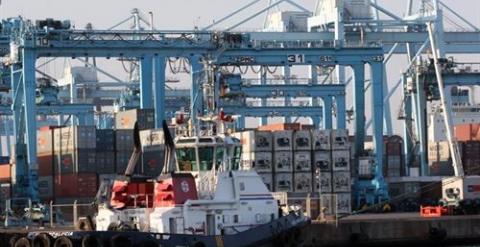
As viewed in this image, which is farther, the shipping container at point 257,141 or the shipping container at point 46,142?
the shipping container at point 46,142

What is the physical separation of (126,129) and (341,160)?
1285 cm

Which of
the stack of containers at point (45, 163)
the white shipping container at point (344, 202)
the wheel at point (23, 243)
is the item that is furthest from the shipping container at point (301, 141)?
the wheel at point (23, 243)

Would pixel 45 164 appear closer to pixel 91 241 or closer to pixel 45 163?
pixel 45 163

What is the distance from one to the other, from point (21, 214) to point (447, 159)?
118 feet

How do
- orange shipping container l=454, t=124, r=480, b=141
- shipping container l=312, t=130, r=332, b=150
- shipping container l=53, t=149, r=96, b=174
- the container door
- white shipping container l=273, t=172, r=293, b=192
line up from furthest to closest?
orange shipping container l=454, t=124, r=480, b=141 < shipping container l=53, t=149, r=96, b=174 < shipping container l=312, t=130, r=332, b=150 < white shipping container l=273, t=172, r=293, b=192 < the container door

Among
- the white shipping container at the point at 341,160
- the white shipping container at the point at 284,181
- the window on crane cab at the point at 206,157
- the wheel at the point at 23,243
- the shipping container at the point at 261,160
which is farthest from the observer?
the white shipping container at the point at 341,160

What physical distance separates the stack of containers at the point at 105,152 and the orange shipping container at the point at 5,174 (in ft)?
22.4

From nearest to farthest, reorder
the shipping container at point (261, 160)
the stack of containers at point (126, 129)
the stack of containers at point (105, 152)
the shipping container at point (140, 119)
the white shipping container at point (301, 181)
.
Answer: the shipping container at point (261, 160) < the white shipping container at point (301, 181) < the stack of containers at point (105, 152) < the stack of containers at point (126, 129) < the shipping container at point (140, 119)

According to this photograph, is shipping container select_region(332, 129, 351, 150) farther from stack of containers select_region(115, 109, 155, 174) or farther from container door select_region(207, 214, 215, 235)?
container door select_region(207, 214, 215, 235)

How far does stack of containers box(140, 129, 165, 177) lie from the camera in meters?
64.0

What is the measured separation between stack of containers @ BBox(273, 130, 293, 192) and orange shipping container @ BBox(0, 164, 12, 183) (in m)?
16.9

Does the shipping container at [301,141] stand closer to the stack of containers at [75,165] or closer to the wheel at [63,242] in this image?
the stack of containers at [75,165]

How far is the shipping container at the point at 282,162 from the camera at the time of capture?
218ft

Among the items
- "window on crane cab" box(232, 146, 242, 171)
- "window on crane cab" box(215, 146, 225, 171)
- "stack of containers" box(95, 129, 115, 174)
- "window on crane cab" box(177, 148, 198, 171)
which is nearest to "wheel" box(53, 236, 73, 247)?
"window on crane cab" box(177, 148, 198, 171)
